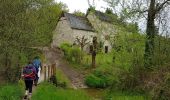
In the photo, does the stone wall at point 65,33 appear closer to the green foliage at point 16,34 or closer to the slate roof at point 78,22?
the slate roof at point 78,22

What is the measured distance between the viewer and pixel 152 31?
96.7 feet

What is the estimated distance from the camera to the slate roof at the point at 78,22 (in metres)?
72.1

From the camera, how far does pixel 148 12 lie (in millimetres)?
31094

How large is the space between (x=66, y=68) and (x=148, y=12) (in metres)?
20.0

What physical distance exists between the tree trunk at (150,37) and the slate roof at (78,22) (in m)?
40.7

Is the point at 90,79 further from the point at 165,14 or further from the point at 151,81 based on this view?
the point at 151,81

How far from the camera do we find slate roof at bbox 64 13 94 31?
72.1 metres

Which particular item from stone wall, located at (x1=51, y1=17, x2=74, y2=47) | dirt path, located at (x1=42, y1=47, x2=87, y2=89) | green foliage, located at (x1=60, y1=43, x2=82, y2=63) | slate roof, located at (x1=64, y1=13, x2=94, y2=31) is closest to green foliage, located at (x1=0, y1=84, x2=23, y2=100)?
dirt path, located at (x1=42, y1=47, x2=87, y2=89)

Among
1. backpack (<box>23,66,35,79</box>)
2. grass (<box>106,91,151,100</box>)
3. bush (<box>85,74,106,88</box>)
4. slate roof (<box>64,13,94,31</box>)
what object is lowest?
bush (<box>85,74,106,88</box>)

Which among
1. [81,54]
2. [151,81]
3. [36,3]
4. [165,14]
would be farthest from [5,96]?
[81,54]

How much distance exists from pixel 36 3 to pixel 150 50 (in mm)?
8097

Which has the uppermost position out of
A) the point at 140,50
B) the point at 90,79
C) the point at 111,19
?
the point at 111,19

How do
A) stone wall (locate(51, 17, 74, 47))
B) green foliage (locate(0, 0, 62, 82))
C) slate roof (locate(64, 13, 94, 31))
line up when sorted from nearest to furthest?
green foliage (locate(0, 0, 62, 82)) → stone wall (locate(51, 17, 74, 47)) → slate roof (locate(64, 13, 94, 31))

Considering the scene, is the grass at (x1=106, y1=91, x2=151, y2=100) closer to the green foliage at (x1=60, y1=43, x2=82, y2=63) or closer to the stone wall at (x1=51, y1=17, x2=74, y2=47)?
the green foliage at (x1=60, y1=43, x2=82, y2=63)
